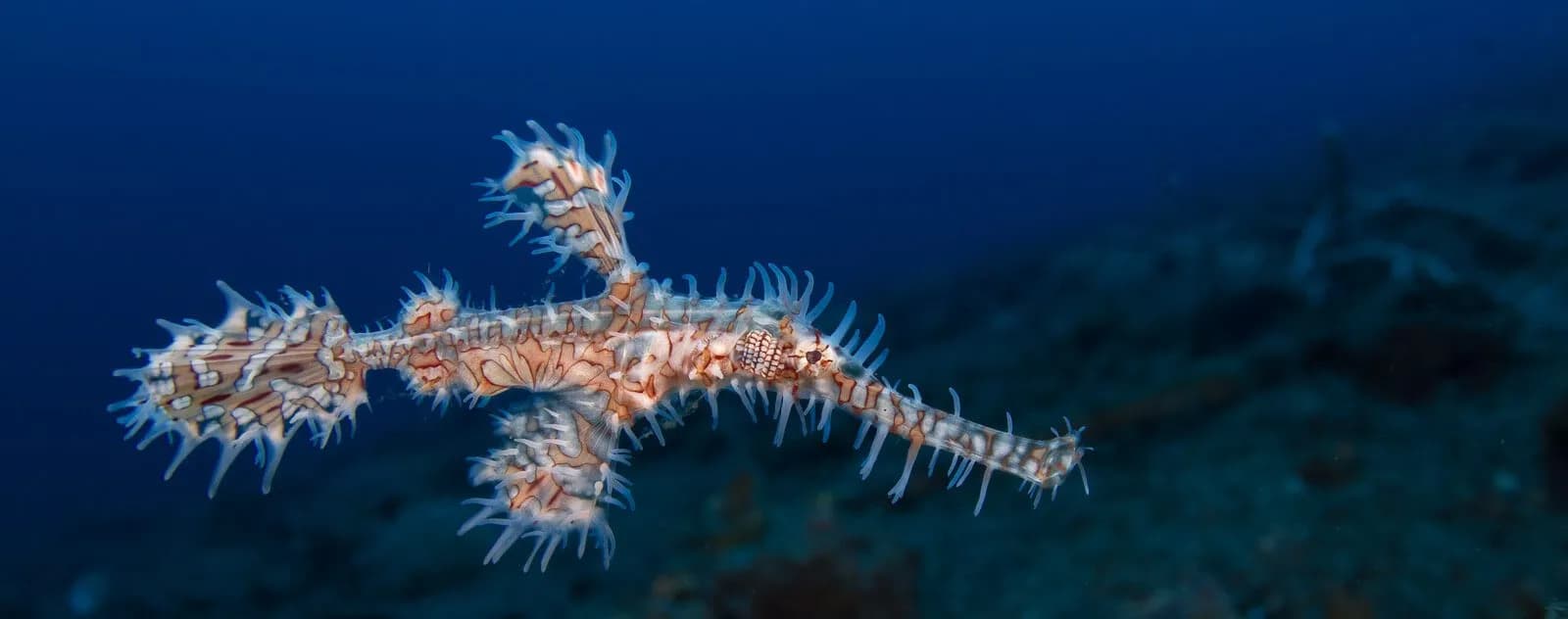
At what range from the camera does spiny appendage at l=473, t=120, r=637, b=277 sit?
4074mm

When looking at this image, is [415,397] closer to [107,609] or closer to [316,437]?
[316,437]

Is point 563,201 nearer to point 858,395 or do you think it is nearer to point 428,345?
point 428,345

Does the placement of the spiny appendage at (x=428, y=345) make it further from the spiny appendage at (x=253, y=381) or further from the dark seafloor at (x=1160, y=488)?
the dark seafloor at (x=1160, y=488)

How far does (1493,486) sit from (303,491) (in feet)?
49.7

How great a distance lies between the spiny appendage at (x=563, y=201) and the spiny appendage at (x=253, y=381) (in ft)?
3.26

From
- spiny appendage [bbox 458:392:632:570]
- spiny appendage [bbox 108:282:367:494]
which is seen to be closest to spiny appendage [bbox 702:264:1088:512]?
spiny appendage [bbox 458:392:632:570]

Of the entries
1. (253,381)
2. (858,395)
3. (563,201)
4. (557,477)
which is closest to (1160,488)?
(858,395)

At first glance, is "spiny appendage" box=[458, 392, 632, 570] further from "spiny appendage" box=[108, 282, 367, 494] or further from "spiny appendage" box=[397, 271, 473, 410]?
"spiny appendage" box=[108, 282, 367, 494]

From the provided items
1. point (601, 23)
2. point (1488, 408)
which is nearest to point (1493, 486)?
point (1488, 408)

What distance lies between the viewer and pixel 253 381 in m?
3.82

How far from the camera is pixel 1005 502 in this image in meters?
7.11

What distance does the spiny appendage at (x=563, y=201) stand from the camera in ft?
13.4

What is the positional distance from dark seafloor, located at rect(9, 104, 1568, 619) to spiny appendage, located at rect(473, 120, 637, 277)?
3305 mm

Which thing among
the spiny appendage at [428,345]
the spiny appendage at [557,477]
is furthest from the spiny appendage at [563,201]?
the spiny appendage at [557,477]
